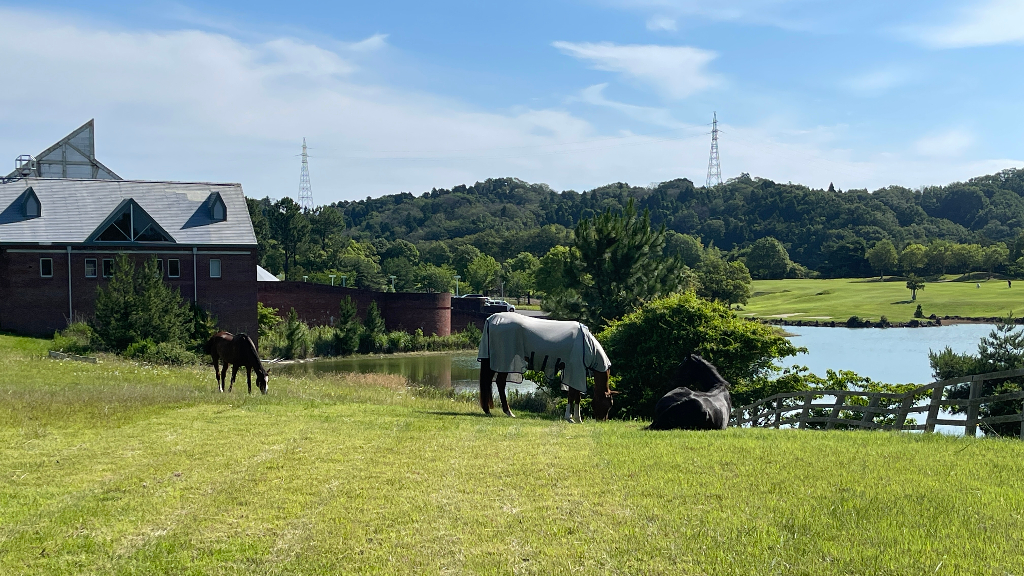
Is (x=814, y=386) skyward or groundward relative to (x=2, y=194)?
groundward

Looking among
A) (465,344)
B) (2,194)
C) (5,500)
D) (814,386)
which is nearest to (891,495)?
(5,500)

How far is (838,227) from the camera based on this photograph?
174 metres

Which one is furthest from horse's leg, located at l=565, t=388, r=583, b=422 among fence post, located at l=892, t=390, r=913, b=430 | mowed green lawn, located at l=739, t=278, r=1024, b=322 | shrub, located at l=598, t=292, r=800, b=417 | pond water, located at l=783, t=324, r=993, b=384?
mowed green lawn, located at l=739, t=278, r=1024, b=322

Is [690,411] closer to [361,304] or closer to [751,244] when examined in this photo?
[361,304]

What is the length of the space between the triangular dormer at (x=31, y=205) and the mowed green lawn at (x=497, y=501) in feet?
142

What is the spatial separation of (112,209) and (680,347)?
39371 mm

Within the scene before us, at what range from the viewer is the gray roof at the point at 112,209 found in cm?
4943

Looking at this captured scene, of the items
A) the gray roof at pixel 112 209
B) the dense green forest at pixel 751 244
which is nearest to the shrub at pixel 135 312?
the gray roof at pixel 112 209

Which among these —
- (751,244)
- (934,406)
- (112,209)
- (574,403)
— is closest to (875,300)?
(751,244)

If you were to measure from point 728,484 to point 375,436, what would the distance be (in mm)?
5484

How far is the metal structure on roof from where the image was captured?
67.4 m

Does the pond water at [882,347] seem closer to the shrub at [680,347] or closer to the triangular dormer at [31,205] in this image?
the shrub at [680,347]

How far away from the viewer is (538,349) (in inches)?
634

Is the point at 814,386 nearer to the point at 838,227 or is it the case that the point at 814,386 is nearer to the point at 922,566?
the point at 922,566
